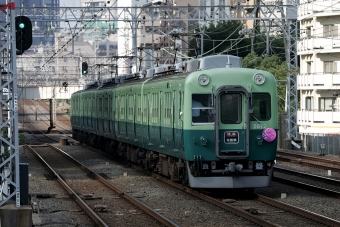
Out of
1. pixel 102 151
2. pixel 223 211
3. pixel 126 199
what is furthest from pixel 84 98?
pixel 223 211

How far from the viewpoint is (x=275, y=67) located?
63.3m

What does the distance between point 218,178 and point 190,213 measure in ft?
6.94

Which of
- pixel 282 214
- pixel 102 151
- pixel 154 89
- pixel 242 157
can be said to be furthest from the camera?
pixel 102 151

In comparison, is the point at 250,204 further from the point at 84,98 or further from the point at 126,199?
the point at 84,98

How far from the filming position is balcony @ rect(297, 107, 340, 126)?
46250mm

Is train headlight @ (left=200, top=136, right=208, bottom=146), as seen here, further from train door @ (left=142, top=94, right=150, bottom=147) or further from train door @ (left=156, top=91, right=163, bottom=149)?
train door @ (left=142, top=94, right=150, bottom=147)

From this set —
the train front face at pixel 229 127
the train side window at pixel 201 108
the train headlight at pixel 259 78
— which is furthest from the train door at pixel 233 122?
the train headlight at pixel 259 78

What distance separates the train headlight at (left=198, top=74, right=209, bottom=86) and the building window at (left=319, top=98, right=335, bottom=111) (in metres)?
31.1

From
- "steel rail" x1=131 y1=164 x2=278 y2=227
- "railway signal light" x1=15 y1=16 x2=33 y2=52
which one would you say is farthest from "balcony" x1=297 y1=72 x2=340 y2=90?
"railway signal light" x1=15 y1=16 x2=33 y2=52

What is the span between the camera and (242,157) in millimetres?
16391

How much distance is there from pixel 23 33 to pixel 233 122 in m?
5.22

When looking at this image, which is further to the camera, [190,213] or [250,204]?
[250,204]

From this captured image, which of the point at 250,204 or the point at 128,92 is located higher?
the point at 128,92

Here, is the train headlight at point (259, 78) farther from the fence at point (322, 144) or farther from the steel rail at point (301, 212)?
the fence at point (322, 144)
